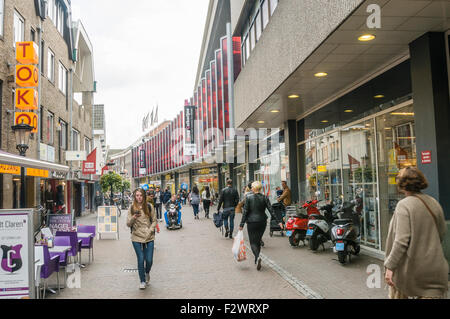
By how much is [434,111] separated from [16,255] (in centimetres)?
670

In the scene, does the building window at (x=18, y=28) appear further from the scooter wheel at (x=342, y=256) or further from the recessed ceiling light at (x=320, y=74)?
the scooter wheel at (x=342, y=256)

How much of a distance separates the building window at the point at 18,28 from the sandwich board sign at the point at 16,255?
39.7 feet

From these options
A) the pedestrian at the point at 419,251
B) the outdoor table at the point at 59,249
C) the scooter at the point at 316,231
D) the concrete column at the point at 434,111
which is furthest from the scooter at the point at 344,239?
the outdoor table at the point at 59,249

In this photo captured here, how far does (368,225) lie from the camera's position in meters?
10.4

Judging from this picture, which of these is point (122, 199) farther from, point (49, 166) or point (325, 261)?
point (325, 261)

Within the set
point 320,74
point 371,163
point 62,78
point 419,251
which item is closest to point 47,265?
point 419,251

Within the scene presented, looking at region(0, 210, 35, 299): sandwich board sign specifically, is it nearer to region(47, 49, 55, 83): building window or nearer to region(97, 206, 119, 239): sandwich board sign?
region(97, 206, 119, 239): sandwich board sign

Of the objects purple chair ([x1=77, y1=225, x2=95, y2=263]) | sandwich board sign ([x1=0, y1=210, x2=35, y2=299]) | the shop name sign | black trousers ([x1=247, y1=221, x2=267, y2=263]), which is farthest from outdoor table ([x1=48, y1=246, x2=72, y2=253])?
the shop name sign

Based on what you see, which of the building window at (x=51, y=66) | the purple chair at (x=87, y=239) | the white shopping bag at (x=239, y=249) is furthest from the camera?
the building window at (x=51, y=66)

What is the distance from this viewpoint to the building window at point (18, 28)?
15.4 meters

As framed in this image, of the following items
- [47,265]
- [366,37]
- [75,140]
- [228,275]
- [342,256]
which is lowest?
[228,275]

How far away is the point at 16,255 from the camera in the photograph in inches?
206

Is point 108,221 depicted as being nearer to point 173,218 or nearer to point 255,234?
point 173,218
